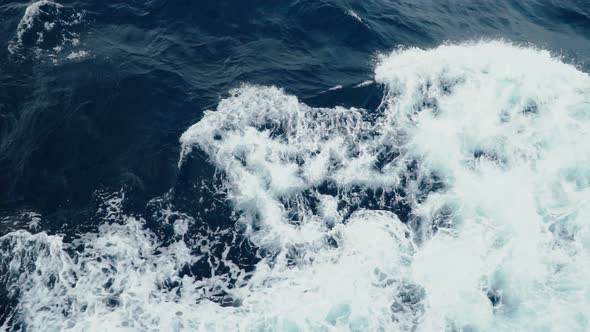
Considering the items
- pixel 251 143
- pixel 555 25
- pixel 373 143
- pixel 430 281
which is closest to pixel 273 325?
pixel 430 281

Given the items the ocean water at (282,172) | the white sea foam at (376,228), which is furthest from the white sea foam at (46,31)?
the white sea foam at (376,228)

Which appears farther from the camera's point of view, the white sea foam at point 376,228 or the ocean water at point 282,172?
the ocean water at point 282,172

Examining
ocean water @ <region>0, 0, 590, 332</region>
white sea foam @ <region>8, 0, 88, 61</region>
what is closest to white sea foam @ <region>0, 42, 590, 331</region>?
ocean water @ <region>0, 0, 590, 332</region>

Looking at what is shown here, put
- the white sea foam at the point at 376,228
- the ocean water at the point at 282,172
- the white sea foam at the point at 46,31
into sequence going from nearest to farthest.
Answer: the white sea foam at the point at 376,228
the ocean water at the point at 282,172
the white sea foam at the point at 46,31

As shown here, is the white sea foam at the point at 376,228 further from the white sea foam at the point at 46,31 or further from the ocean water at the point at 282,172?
the white sea foam at the point at 46,31

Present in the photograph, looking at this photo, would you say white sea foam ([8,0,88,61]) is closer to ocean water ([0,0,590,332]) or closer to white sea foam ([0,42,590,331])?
ocean water ([0,0,590,332])

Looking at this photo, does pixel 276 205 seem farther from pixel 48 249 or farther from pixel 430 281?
pixel 48 249
